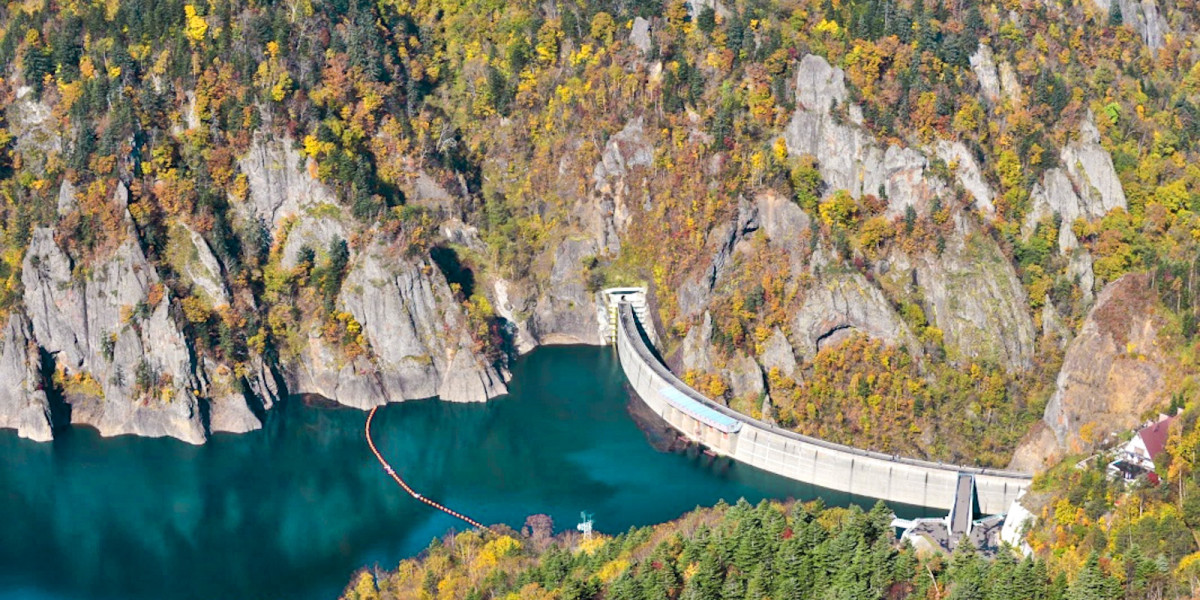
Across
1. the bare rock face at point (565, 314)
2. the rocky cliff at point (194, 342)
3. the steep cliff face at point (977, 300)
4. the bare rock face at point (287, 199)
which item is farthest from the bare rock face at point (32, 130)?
the steep cliff face at point (977, 300)

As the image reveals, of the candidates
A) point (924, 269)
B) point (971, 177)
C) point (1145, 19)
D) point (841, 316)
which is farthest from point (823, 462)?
point (1145, 19)

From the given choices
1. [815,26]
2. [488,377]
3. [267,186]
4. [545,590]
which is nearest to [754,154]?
[815,26]

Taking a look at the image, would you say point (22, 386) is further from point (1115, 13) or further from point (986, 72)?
point (1115, 13)

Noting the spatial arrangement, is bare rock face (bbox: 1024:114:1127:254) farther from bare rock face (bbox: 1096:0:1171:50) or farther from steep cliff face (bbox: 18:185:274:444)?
steep cliff face (bbox: 18:185:274:444)

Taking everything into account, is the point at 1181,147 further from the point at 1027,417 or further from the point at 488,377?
the point at 488,377

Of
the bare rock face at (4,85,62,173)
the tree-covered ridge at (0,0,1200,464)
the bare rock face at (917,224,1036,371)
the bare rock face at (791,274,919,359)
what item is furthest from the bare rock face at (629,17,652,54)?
the bare rock face at (4,85,62,173)

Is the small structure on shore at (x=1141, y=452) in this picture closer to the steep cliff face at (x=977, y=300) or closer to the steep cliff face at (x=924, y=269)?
the steep cliff face at (x=977, y=300)

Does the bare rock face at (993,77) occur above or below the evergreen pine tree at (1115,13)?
below
